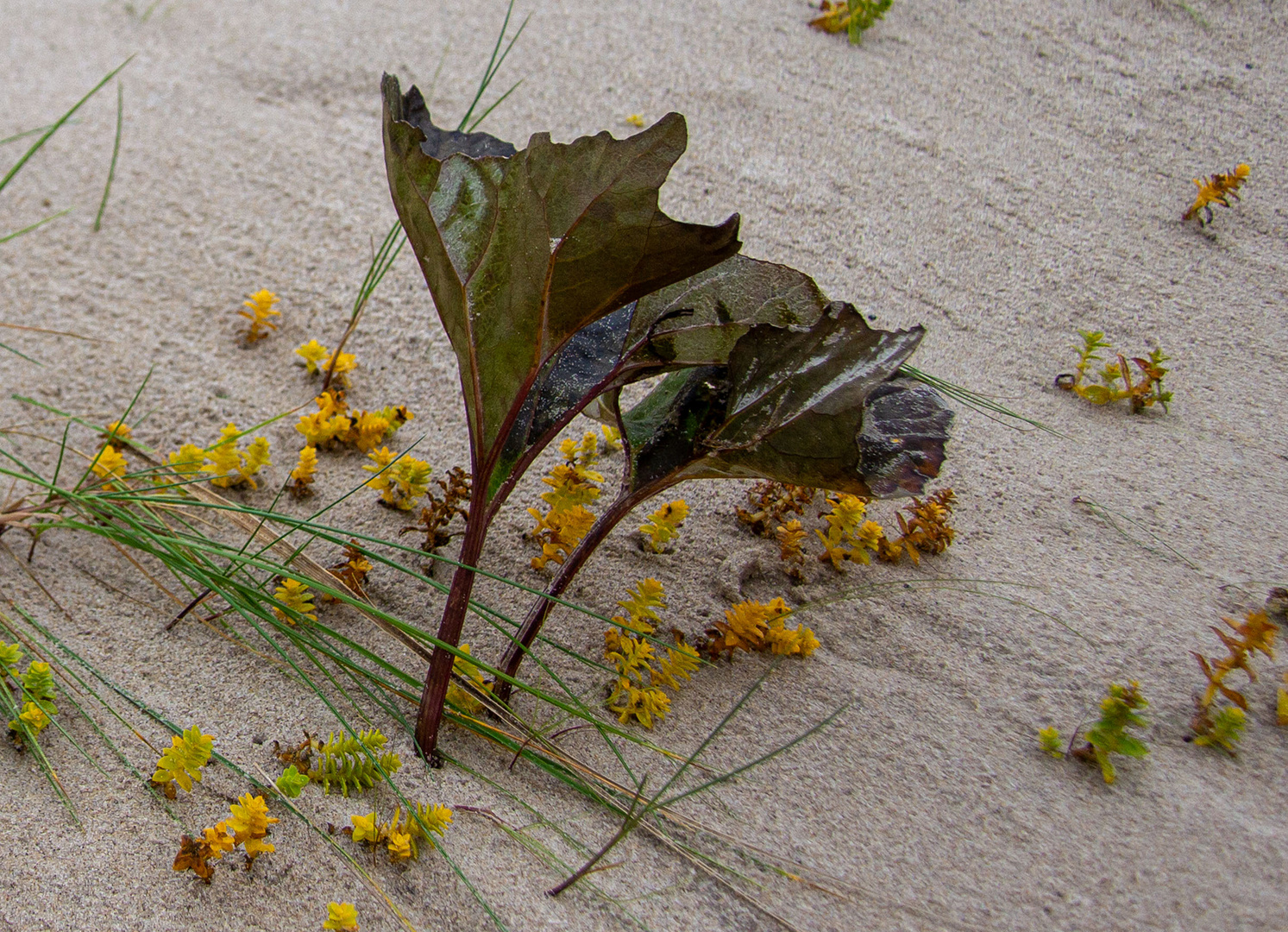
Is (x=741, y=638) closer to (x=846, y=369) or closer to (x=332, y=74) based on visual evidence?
(x=846, y=369)

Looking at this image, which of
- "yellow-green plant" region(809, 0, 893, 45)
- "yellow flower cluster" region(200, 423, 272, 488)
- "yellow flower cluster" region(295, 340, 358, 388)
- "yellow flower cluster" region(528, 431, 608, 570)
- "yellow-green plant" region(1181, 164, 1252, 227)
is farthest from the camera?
"yellow-green plant" region(809, 0, 893, 45)

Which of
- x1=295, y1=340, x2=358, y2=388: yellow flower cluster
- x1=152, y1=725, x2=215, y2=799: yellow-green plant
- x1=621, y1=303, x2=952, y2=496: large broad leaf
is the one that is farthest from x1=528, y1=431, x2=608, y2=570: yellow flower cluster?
x1=295, y1=340, x2=358, y2=388: yellow flower cluster

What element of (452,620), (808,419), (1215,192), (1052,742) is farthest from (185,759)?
(1215,192)

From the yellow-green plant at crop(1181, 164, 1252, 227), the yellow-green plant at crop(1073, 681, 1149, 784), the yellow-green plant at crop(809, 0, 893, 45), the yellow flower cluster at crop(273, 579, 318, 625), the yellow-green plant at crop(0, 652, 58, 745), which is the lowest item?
the yellow-green plant at crop(0, 652, 58, 745)

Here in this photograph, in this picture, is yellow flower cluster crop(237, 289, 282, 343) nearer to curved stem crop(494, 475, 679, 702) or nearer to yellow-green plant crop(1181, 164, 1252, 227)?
curved stem crop(494, 475, 679, 702)

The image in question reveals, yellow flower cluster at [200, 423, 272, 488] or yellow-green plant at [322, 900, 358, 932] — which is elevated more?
yellow flower cluster at [200, 423, 272, 488]

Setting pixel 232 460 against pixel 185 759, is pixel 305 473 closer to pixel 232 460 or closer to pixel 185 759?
pixel 232 460

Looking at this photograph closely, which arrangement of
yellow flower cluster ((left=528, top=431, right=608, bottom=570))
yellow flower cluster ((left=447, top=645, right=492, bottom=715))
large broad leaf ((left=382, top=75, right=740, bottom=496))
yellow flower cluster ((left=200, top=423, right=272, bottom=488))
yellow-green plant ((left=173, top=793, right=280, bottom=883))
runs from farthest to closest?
yellow flower cluster ((left=200, top=423, right=272, bottom=488)), yellow flower cluster ((left=528, top=431, right=608, bottom=570)), yellow flower cluster ((left=447, top=645, right=492, bottom=715)), yellow-green plant ((left=173, top=793, right=280, bottom=883)), large broad leaf ((left=382, top=75, right=740, bottom=496))

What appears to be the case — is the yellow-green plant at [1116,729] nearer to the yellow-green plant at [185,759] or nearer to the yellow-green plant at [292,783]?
the yellow-green plant at [292,783]
